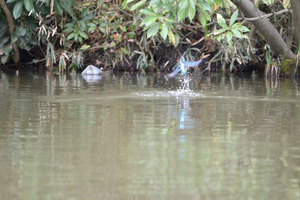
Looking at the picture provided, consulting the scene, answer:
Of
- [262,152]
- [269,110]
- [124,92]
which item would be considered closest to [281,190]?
[262,152]

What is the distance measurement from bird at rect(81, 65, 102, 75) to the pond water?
17.4 ft

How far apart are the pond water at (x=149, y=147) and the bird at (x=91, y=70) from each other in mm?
5301

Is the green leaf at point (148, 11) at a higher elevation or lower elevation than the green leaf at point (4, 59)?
higher

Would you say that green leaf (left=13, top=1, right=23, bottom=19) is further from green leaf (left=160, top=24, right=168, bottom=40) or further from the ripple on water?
green leaf (left=160, top=24, right=168, bottom=40)

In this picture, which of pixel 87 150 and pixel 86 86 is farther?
pixel 86 86

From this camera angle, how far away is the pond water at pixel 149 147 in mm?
3014

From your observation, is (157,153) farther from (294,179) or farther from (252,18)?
(252,18)

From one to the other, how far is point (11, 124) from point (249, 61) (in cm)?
835

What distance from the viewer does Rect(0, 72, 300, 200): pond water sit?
119 inches

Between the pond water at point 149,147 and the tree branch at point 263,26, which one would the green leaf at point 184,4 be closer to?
the pond water at point 149,147

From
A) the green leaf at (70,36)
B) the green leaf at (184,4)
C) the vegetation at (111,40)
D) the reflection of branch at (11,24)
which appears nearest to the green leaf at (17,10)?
the vegetation at (111,40)

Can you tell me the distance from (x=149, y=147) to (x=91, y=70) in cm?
870

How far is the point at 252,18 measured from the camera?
903 cm

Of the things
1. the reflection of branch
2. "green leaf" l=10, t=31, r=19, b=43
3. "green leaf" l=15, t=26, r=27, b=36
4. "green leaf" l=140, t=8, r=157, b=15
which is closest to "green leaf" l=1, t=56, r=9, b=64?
the reflection of branch
